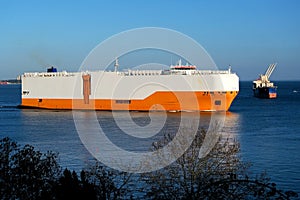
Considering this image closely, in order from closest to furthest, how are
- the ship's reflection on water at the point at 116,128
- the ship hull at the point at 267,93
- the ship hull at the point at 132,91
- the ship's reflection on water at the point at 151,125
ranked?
the ship's reflection on water at the point at 116,128
the ship's reflection on water at the point at 151,125
the ship hull at the point at 132,91
the ship hull at the point at 267,93

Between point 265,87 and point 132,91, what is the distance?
30.9 meters

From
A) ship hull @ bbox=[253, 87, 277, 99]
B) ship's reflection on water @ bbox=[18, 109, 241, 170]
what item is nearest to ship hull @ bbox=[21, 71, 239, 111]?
ship's reflection on water @ bbox=[18, 109, 241, 170]

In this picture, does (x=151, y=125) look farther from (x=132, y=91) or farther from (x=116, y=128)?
(x=132, y=91)

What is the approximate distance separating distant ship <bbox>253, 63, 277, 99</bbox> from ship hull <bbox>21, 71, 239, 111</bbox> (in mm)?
26606

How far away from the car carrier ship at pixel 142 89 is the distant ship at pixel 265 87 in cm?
2655

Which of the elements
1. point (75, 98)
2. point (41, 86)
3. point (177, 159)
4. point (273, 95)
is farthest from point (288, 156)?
point (273, 95)

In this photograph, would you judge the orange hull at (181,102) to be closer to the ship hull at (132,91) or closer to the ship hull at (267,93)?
the ship hull at (132,91)

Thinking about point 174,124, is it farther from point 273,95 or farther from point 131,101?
point 273,95

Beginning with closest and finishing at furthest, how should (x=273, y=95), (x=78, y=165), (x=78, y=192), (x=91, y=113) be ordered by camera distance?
1. (x=78, y=192)
2. (x=78, y=165)
3. (x=91, y=113)
4. (x=273, y=95)

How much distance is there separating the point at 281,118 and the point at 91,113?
466 inches

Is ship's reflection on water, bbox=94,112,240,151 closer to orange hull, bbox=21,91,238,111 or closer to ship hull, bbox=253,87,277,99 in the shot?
orange hull, bbox=21,91,238,111

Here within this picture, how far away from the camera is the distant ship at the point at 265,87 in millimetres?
56562

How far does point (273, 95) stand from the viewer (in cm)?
5662

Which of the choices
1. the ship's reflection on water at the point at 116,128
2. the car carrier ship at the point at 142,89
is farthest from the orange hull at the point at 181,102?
the ship's reflection on water at the point at 116,128
